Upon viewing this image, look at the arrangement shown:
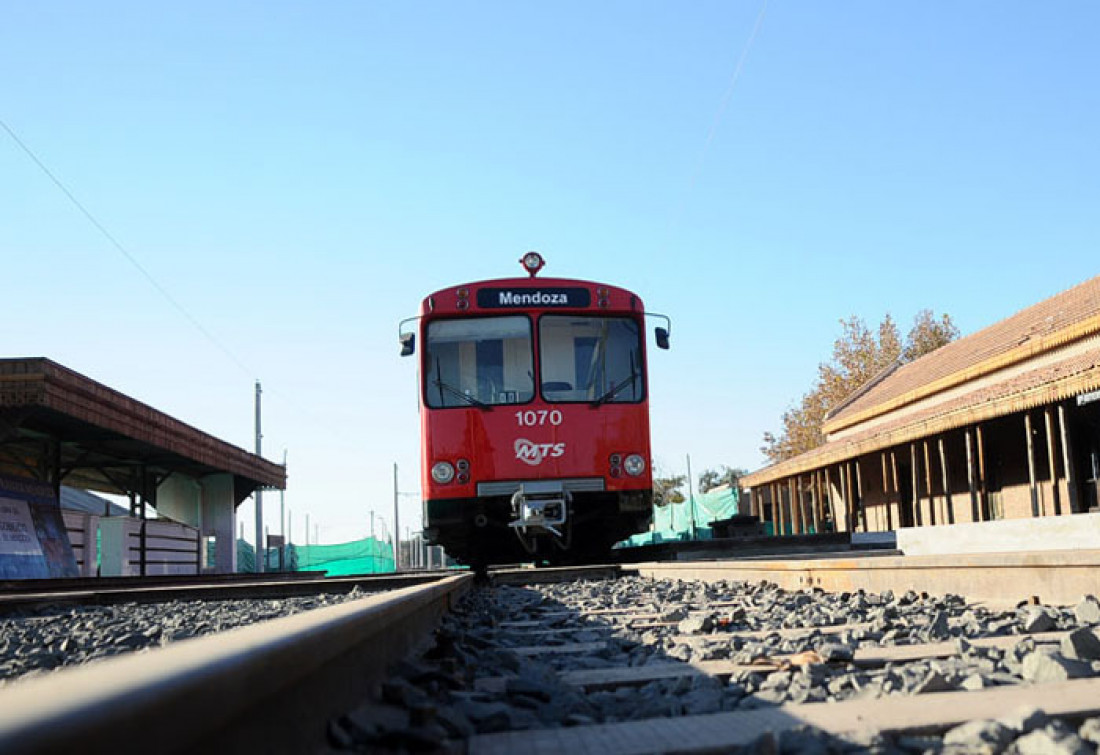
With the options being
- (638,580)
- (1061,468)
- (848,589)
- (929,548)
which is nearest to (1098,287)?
(1061,468)

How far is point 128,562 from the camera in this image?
64.8 feet

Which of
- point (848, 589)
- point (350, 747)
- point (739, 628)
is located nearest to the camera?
point (350, 747)

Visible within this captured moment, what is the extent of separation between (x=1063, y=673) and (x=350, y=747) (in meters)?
1.90

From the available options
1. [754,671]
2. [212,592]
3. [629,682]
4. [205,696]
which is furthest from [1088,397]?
[205,696]

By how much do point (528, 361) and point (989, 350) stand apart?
15.1 metres

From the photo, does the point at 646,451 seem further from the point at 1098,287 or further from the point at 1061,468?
the point at 1098,287

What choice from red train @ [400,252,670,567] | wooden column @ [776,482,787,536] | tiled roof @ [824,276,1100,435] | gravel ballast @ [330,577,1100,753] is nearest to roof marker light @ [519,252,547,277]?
red train @ [400,252,670,567]

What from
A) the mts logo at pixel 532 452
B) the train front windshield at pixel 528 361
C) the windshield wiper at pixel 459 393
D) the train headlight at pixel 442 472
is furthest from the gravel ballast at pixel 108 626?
the train front windshield at pixel 528 361

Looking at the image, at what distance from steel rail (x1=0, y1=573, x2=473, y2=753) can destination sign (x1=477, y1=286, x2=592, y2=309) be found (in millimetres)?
8928

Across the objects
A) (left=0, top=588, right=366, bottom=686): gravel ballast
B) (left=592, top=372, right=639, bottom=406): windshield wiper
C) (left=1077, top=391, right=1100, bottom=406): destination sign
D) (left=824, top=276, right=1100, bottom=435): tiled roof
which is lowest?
(left=0, top=588, right=366, bottom=686): gravel ballast

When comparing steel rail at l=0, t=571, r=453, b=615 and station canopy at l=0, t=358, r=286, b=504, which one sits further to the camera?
station canopy at l=0, t=358, r=286, b=504

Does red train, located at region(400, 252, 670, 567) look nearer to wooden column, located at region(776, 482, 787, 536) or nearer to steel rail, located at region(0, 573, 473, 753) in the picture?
steel rail, located at region(0, 573, 473, 753)

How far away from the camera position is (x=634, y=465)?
11305 millimetres

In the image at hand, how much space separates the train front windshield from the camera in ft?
36.8
